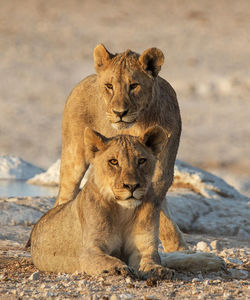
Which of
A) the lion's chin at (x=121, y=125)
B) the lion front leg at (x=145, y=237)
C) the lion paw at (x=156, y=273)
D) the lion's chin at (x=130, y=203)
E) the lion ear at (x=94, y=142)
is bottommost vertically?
the lion paw at (x=156, y=273)

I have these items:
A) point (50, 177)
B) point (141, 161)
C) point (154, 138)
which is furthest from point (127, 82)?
point (50, 177)

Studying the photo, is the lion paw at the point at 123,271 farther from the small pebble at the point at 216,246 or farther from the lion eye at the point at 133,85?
the small pebble at the point at 216,246

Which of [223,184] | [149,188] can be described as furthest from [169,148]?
[223,184]

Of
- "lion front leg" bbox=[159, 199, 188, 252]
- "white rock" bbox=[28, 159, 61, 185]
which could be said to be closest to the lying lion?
"lion front leg" bbox=[159, 199, 188, 252]

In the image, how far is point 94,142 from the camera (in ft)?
17.3

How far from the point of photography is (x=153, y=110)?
6.11 meters

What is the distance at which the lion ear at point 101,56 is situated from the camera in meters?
6.11

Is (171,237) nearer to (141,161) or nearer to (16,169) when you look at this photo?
(141,161)

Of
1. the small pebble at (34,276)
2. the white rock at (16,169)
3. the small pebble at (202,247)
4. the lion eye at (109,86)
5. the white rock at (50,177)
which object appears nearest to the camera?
the small pebble at (34,276)

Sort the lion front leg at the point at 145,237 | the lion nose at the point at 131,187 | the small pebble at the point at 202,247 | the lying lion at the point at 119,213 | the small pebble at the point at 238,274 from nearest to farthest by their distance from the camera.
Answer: the lion nose at the point at 131,187
the lying lion at the point at 119,213
the lion front leg at the point at 145,237
the small pebble at the point at 238,274
the small pebble at the point at 202,247

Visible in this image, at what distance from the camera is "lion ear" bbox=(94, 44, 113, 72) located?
6.11 meters

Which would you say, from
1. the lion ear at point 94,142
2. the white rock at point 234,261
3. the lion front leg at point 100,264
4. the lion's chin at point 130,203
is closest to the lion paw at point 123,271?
the lion front leg at point 100,264

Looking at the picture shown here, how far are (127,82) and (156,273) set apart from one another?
5.44ft

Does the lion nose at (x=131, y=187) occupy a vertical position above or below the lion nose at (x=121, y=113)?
below
